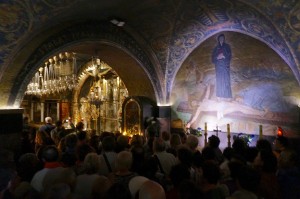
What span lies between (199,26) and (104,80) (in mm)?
6370

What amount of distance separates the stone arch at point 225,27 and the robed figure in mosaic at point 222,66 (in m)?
0.56

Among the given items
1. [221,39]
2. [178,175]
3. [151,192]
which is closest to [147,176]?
[178,175]

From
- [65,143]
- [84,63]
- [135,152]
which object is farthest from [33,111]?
[135,152]

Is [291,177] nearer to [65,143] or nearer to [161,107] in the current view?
[65,143]

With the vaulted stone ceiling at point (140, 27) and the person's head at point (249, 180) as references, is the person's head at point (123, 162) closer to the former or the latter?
the person's head at point (249, 180)

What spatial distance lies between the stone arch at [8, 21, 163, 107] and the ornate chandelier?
4222 mm

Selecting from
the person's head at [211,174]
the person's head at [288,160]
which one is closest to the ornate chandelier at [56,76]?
the person's head at [288,160]

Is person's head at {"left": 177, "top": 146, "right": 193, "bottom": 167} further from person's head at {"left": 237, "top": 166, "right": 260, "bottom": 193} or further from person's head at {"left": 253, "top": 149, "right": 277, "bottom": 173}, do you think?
person's head at {"left": 237, "top": 166, "right": 260, "bottom": 193}

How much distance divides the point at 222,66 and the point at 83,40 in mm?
4759

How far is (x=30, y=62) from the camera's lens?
26.6 feet

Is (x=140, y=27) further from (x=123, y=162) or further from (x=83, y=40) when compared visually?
(x=123, y=162)

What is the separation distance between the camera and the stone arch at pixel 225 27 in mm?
7961

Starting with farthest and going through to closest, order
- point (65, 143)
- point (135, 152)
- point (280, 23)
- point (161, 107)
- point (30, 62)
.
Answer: point (161, 107), point (30, 62), point (280, 23), point (65, 143), point (135, 152)

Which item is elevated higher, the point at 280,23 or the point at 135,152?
the point at 280,23
